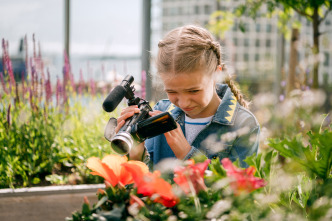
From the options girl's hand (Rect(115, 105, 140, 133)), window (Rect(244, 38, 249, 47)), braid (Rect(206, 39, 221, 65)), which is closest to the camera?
girl's hand (Rect(115, 105, 140, 133))

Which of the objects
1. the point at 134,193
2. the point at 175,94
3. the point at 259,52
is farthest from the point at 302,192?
the point at 259,52

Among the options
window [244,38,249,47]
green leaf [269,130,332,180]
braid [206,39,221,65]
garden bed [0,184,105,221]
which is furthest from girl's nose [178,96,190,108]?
window [244,38,249,47]

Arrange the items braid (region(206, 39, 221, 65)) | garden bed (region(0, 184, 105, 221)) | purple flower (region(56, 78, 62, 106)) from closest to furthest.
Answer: braid (region(206, 39, 221, 65)) < garden bed (region(0, 184, 105, 221)) < purple flower (region(56, 78, 62, 106))

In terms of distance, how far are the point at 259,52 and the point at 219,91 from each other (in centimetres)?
7227

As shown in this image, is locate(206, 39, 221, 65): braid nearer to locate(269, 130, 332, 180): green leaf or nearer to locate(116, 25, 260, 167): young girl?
locate(116, 25, 260, 167): young girl

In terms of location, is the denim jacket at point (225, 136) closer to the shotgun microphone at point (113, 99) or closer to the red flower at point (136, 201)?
the shotgun microphone at point (113, 99)

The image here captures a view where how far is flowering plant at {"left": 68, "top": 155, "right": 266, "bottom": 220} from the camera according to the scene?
2.04 feet

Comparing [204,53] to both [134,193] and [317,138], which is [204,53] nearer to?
[317,138]

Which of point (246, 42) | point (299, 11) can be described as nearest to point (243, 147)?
point (299, 11)

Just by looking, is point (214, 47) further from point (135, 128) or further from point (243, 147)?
point (135, 128)

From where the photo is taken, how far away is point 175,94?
4.51ft

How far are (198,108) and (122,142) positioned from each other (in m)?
0.53

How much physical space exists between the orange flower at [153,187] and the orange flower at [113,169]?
25 mm

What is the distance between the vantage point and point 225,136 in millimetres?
1413
